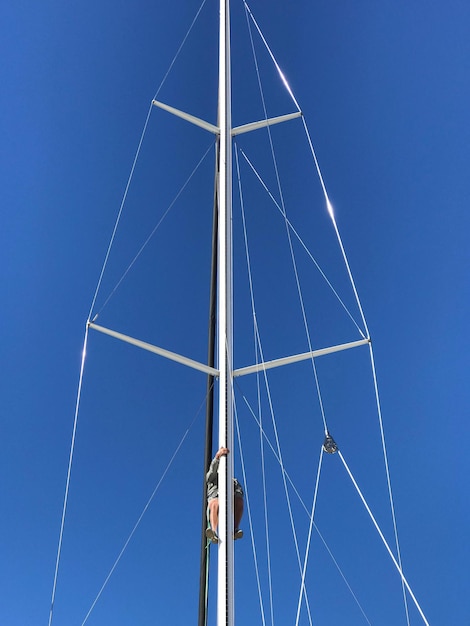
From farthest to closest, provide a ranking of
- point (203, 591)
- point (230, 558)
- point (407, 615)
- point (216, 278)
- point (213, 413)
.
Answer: point (216, 278) < point (213, 413) < point (203, 591) < point (407, 615) < point (230, 558)

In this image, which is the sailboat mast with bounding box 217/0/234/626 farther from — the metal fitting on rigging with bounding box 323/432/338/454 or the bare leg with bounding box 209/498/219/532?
the metal fitting on rigging with bounding box 323/432/338/454

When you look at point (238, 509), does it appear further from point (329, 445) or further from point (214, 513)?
point (329, 445)

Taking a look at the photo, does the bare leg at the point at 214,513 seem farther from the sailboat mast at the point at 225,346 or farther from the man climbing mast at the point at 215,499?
the sailboat mast at the point at 225,346

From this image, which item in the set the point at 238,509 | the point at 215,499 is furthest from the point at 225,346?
the point at 238,509

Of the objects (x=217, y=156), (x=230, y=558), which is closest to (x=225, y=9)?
(x=217, y=156)

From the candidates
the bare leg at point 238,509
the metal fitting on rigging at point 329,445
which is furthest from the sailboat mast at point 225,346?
the metal fitting on rigging at point 329,445

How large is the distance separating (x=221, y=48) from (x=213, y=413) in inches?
205

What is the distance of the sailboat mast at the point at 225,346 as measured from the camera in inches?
153

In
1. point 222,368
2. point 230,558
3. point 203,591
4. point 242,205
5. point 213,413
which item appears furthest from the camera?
point 242,205

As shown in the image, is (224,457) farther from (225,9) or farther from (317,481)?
(225,9)

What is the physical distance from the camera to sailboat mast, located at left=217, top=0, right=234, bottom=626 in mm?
3895

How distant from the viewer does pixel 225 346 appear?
5.11 meters

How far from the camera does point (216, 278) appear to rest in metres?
6.38

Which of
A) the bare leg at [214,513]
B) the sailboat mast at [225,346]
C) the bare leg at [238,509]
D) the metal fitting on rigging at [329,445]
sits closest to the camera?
the sailboat mast at [225,346]
